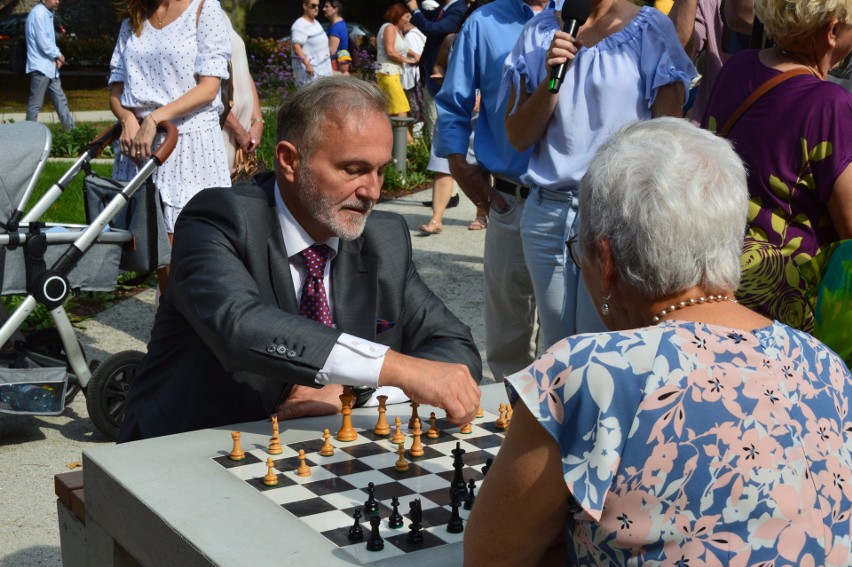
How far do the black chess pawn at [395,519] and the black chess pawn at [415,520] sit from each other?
20mm

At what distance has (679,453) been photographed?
168cm

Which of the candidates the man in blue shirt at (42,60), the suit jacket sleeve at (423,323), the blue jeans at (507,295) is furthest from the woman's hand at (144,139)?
the man in blue shirt at (42,60)

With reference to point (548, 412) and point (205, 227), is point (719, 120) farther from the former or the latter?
point (548, 412)

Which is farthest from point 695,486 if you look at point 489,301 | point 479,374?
point 489,301

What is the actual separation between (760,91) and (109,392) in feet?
10.0

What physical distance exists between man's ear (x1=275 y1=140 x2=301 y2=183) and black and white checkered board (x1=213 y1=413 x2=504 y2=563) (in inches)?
29.5

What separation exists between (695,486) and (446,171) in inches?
292

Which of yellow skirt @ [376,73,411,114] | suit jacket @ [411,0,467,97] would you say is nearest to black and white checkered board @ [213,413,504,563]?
suit jacket @ [411,0,467,97]

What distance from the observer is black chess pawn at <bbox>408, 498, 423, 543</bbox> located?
2.03 m

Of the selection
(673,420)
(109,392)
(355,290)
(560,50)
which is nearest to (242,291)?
(355,290)

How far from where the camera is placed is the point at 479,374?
10.1 ft

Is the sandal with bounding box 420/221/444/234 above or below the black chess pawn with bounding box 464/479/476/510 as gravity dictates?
below

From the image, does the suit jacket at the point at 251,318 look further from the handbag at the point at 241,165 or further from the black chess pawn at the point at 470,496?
the handbag at the point at 241,165

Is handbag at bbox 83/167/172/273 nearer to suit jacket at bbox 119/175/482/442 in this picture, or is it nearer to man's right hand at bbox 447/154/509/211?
man's right hand at bbox 447/154/509/211
